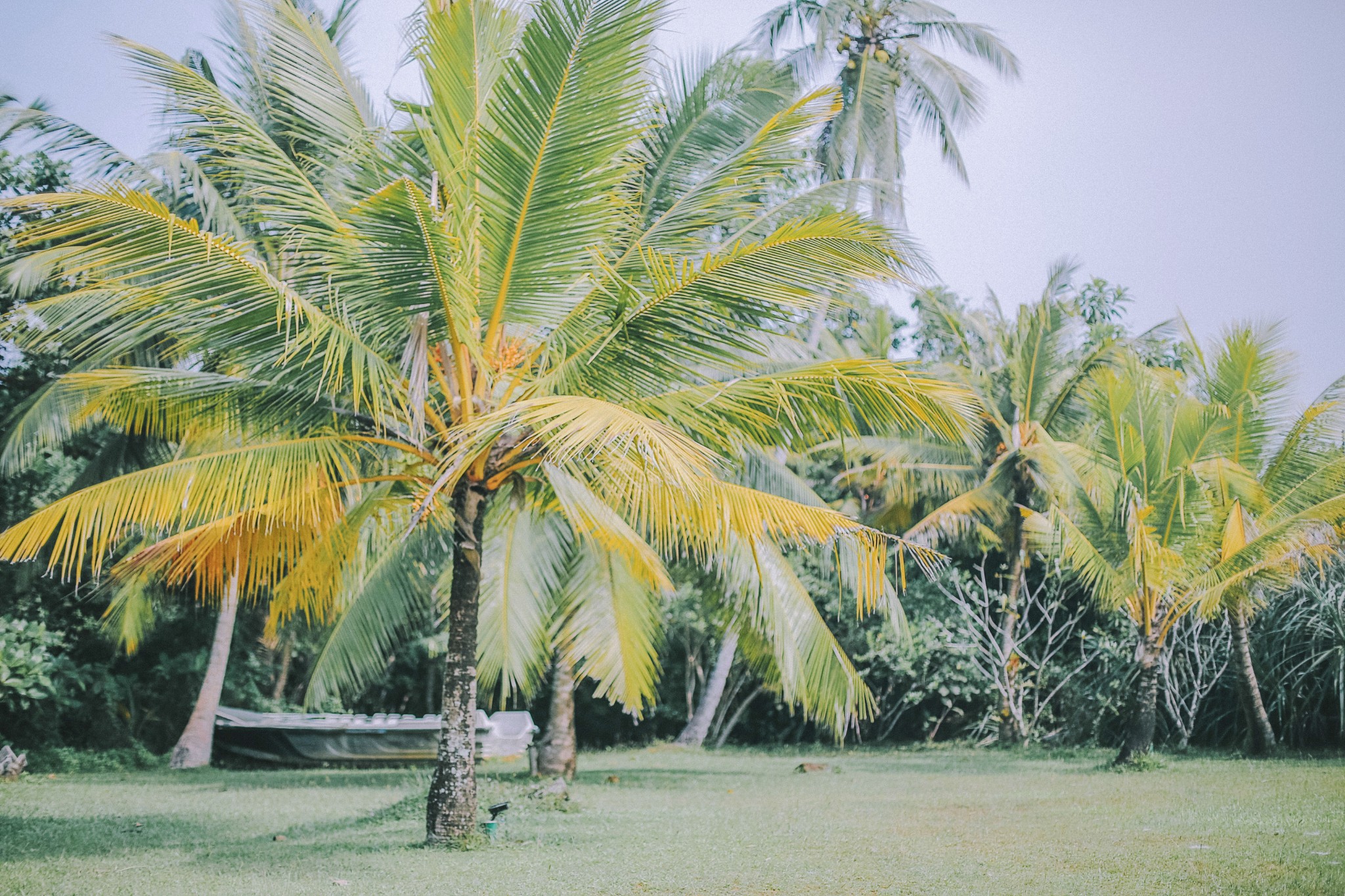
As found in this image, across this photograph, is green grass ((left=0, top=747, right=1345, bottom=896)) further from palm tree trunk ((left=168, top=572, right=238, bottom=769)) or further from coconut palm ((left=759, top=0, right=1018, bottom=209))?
coconut palm ((left=759, top=0, right=1018, bottom=209))

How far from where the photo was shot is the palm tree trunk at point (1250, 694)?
440 inches

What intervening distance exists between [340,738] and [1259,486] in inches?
439

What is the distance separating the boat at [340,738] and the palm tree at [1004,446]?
6007 mm

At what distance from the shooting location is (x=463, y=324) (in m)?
5.78

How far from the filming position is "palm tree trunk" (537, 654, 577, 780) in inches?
427

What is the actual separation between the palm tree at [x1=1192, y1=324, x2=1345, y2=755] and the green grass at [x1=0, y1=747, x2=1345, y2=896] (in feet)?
5.04

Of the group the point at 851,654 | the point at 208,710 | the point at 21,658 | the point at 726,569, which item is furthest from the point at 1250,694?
the point at 208,710

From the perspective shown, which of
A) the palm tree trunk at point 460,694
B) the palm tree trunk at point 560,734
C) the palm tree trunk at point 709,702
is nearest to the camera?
the palm tree trunk at point 460,694

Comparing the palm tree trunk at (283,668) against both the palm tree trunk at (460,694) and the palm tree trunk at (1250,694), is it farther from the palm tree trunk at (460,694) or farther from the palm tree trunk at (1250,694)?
the palm tree trunk at (1250,694)

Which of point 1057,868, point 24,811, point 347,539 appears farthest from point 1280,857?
point 24,811

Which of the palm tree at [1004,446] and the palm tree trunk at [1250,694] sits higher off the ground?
the palm tree at [1004,446]

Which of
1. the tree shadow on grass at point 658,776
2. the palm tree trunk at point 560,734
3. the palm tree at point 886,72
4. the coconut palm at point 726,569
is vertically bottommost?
the tree shadow on grass at point 658,776

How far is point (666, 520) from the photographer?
5.76 m

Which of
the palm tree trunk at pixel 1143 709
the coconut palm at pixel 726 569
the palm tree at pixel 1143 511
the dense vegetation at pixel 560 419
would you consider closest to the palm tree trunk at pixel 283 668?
the dense vegetation at pixel 560 419
